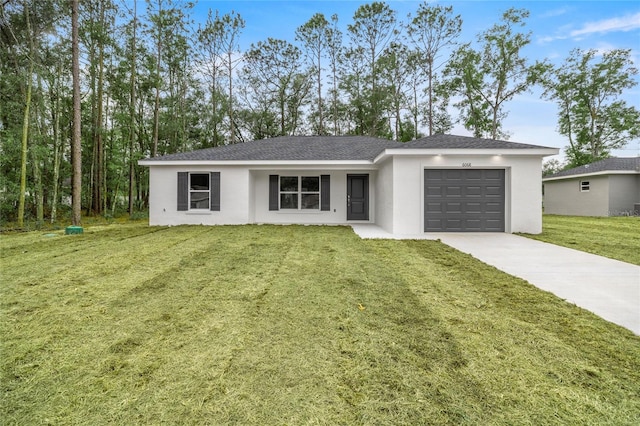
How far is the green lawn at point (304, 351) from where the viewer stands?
5.31ft

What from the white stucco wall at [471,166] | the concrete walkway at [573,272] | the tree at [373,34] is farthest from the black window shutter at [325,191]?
the tree at [373,34]

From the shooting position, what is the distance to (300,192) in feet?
38.4

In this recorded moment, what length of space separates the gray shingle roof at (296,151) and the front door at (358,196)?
3.35 ft

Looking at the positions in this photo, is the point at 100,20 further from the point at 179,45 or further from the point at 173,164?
the point at 173,164

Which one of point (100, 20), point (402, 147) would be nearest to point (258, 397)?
point (402, 147)

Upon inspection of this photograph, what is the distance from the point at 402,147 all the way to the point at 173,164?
25.7 ft

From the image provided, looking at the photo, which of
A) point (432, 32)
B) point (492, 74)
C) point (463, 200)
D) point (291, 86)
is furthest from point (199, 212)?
point (492, 74)

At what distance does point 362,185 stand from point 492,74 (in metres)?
17.4

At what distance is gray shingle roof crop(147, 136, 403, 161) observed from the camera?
10.7m

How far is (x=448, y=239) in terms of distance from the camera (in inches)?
299

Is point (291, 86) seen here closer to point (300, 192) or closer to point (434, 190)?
point (300, 192)

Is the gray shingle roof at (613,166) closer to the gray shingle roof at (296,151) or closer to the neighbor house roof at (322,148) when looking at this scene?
the neighbor house roof at (322,148)

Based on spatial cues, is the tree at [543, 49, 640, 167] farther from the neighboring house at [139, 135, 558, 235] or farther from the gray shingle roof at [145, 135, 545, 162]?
the neighboring house at [139, 135, 558, 235]

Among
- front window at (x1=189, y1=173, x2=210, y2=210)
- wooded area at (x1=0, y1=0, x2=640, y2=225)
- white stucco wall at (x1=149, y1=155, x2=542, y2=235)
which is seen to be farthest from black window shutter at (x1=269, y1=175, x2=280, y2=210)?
wooded area at (x1=0, y1=0, x2=640, y2=225)
